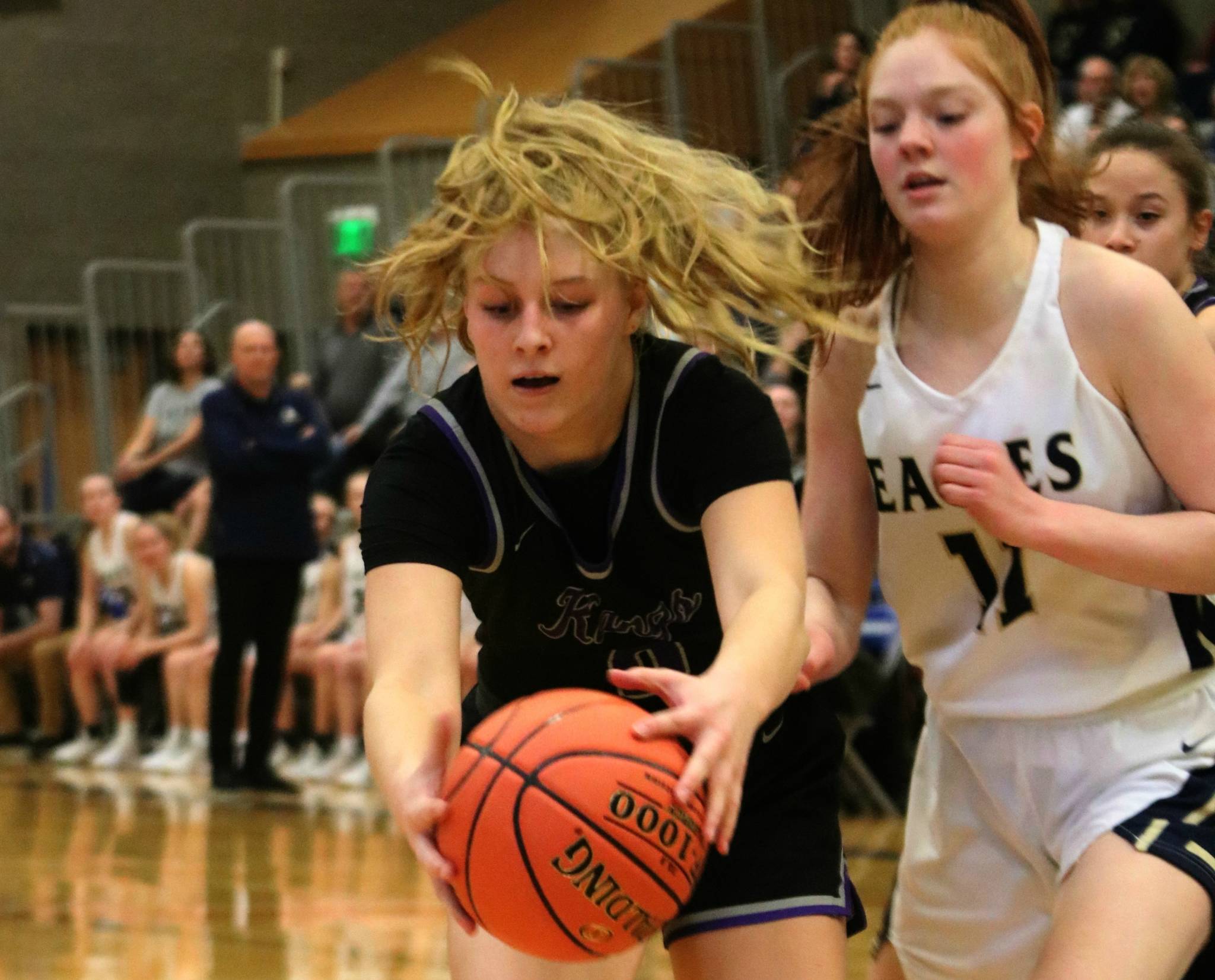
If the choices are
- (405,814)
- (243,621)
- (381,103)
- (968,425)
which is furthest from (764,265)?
(381,103)

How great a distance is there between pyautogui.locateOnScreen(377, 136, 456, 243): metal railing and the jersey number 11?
891 cm

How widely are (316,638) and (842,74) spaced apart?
4.10 metres

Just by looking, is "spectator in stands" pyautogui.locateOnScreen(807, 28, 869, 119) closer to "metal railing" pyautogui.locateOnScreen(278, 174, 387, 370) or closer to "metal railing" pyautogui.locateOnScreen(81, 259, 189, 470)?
"metal railing" pyautogui.locateOnScreen(278, 174, 387, 370)

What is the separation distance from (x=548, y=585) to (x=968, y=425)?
652 millimetres

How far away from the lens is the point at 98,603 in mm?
10688

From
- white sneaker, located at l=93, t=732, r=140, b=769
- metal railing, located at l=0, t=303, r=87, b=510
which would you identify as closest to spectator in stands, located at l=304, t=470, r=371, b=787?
white sneaker, located at l=93, t=732, r=140, b=769

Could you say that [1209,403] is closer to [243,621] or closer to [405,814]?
[405,814]

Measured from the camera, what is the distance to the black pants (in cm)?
800

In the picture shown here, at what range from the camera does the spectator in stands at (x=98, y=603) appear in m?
10.4

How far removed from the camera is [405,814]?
214 cm

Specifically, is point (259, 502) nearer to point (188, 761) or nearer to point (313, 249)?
point (188, 761)

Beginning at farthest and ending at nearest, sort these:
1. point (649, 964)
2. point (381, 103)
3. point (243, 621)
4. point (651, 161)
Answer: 1. point (381, 103)
2. point (243, 621)
3. point (649, 964)
4. point (651, 161)

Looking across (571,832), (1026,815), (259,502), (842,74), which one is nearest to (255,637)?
(259,502)

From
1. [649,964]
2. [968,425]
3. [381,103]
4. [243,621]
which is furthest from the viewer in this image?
[381,103]
